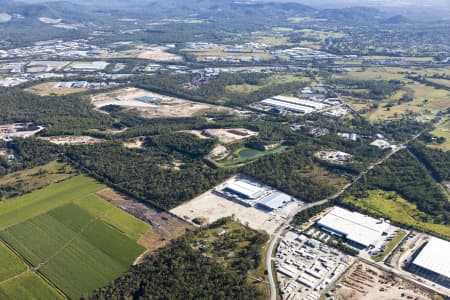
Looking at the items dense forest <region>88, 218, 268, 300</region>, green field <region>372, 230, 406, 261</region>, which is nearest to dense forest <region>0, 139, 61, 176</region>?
dense forest <region>88, 218, 268, 300</region>

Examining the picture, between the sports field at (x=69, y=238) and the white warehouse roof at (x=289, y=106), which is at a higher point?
the white warehouse roof at (x=289, y=106)

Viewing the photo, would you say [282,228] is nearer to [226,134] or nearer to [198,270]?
[198,270]

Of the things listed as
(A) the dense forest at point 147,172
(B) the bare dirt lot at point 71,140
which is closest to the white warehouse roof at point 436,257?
(A) the dense forest at point 147,172

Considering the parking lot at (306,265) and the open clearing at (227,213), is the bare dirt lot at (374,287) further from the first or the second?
the open clearing at (227,213)

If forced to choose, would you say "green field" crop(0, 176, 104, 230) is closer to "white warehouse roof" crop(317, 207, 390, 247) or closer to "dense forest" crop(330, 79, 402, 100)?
"white warehouse roof" crop(317, 207, 390, 247)

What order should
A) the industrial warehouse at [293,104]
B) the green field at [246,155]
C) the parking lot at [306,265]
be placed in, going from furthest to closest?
the industrial warehouse at [293,104]
the green field at [246,155]
the parking lot at [306,265]

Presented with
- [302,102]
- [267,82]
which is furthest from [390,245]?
[267,82]

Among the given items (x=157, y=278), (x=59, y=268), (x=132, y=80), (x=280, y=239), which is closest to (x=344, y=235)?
(x=280, y=239)

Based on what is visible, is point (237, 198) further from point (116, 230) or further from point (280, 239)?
point (116, 230)
